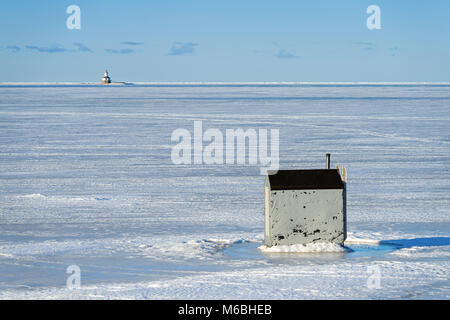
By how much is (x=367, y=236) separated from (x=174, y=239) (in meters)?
1.87

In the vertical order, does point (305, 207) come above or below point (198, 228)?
above

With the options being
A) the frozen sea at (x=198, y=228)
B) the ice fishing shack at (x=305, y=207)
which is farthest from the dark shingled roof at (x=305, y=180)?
the frozen sea at (x=198, y=228)

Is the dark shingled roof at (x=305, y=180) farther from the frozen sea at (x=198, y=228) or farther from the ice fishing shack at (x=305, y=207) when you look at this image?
the frozen sea at (x=198, y=228)

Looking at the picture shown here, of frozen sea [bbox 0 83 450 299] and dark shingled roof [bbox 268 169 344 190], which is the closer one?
frozen sea [bbox 0 83 450 299]

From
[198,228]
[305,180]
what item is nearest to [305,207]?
[305,180]

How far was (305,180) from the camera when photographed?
Answer: 23.3 feet

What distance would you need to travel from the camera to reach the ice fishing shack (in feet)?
23.2

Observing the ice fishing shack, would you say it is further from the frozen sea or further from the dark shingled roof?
the frozen sea

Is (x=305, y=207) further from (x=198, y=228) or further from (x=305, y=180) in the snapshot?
(x=198, y=228)

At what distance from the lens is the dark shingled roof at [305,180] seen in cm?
708

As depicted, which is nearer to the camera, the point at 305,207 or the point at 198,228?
the point at 305,207

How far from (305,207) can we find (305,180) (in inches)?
9.2

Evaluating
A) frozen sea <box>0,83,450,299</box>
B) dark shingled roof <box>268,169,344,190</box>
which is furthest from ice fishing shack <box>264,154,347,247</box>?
frozen sea <box>0,83,450,299</box>
